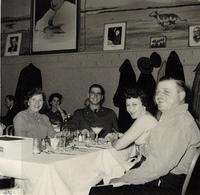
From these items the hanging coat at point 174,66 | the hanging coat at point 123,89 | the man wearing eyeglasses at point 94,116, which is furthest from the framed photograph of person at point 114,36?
the man wearing eyeglasses at point 94,116

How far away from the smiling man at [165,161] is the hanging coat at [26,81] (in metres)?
3.87

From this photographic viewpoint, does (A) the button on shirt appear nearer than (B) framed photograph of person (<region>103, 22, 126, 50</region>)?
Yes

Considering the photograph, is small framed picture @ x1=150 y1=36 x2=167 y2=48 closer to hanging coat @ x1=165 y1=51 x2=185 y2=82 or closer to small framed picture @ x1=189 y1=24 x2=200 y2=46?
hanging coat @ x1=165 y1=51 x2=185 y2=82

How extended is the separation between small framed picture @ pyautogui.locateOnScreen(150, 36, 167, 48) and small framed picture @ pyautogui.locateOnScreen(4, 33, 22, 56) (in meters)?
2.33

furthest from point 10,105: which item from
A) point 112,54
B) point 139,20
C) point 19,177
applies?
point 19,177

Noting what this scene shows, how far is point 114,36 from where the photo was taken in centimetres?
542

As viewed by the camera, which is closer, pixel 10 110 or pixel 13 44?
pixel 10 110

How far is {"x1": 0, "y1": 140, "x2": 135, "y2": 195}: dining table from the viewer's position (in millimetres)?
2062

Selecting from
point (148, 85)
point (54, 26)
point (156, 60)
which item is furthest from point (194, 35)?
point (54, 26)

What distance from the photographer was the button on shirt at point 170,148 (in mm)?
2125

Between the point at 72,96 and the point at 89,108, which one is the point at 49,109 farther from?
the point at 89,108

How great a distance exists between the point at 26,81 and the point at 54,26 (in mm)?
993

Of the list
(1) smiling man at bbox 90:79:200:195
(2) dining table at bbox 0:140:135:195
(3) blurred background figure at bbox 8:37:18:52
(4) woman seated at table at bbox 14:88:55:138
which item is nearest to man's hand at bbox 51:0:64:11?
(3) blurred background figure at bbox 8:37:18:52

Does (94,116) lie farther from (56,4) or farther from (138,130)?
(56,4)
